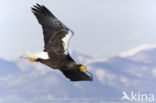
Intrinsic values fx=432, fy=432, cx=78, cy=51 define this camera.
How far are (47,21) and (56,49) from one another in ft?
1.68

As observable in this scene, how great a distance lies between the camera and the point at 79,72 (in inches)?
289

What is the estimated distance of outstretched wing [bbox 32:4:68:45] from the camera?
724 centimetres

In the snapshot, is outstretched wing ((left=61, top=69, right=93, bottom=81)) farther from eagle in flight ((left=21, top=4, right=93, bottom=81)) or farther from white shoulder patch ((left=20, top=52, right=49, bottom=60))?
white shoulder patch ((left=20, top=52, right=49, bottom=60))

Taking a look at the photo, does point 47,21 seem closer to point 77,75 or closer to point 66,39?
point 66,39

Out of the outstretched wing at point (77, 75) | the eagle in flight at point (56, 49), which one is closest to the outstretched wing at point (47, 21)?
the eagle in flight at point (56, 49)

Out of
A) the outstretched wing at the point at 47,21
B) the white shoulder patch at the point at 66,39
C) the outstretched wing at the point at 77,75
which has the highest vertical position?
the outstretched wing at the point at 47,21

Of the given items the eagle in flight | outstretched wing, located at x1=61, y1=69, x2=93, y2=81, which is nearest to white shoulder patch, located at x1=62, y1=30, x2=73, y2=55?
the eagle in flight

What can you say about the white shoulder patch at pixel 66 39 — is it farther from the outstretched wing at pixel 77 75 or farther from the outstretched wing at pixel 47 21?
the outstretched wing at pixel 77 75

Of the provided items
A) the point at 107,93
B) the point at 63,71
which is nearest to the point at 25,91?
the point at 107,93

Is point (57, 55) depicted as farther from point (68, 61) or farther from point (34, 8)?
point (34, 8)

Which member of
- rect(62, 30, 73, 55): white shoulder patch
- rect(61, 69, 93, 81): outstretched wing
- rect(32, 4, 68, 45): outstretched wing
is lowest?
rect(61, 69, 93, 81): outstretched wing

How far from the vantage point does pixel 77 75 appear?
292 inches

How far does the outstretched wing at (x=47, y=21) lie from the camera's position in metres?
7.24

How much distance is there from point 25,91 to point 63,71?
41.9 m
